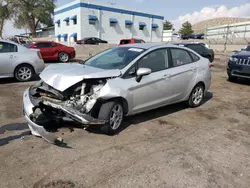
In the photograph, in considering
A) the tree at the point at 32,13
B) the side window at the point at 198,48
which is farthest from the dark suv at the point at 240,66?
the tree at the point at 32,13

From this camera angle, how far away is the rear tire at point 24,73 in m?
8.30

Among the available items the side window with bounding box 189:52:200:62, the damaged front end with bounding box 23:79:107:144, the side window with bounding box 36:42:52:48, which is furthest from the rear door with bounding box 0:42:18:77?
the side window with bounding box 36:42:52:48

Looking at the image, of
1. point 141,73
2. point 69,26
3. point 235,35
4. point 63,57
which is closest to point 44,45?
point 63,57

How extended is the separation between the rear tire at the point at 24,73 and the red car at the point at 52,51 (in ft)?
20.7

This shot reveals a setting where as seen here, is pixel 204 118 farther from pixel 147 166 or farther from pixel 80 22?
pixel 80 22

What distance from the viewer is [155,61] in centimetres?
495

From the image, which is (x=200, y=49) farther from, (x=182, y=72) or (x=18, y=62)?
(x=18, y=62)

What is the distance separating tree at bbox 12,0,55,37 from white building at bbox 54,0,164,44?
7395mm

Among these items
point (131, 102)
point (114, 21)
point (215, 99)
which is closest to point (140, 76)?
point (131, 102)

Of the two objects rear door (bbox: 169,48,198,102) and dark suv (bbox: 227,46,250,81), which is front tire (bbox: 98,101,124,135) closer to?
rear door (bbox: 169,48,198,102)

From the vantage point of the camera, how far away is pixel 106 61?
491 centimetres

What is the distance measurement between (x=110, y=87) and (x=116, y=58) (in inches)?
42.4

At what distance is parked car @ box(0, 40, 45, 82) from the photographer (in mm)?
7898

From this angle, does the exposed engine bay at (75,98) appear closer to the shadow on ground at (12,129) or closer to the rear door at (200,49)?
the shadow on ground at (12,129)
